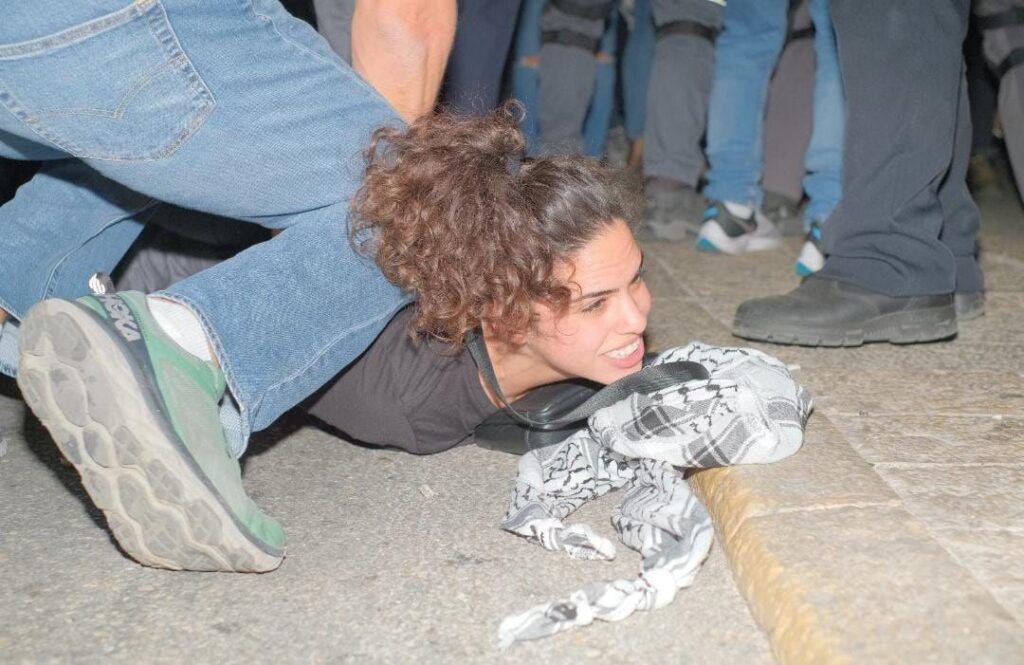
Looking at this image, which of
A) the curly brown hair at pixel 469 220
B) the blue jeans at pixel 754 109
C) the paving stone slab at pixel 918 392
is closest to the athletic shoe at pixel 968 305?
the paving stone slab at pixel 918 392

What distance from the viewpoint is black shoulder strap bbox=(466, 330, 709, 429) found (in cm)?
202

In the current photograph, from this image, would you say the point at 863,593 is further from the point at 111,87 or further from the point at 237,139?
the point at 111,87

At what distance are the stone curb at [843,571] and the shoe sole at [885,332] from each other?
77cm

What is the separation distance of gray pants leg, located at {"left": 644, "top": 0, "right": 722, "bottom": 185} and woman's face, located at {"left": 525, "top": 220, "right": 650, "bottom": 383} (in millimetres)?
2223

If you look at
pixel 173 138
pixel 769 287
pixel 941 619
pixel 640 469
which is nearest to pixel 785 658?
pixel 941 619

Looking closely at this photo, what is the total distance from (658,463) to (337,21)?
1.34 metres

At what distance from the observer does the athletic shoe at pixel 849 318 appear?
8.96 feet

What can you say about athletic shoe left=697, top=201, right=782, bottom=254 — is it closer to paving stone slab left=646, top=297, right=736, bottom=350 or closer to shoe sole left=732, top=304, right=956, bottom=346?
Result: paving stone slab left=646, top=297, right=736, bottom=350

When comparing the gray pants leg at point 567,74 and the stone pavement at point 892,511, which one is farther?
the gray pants leg at point 567,74

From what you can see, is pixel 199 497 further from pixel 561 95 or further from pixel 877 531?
pixel 561 95

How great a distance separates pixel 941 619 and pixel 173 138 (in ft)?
4.35

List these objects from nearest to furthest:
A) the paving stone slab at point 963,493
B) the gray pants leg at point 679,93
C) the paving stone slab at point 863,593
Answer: the paving stone slab at point 863,593 → the paving stone slab at point 963,493 → the gray pants leg at point 679,93

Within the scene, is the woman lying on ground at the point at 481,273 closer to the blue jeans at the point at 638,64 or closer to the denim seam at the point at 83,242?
the denim seam at the point at 83,242

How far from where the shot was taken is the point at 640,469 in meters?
1.98
